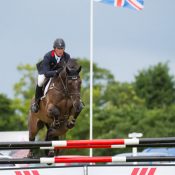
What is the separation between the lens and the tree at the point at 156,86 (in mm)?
76875

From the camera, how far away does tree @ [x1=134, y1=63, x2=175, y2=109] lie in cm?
7688

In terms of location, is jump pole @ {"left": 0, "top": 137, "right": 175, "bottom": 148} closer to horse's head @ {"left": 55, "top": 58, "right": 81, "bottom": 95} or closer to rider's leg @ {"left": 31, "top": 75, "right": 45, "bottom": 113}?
horse's head @ {"left": 55, "top": 58, "right": 81, "bottom": 95}

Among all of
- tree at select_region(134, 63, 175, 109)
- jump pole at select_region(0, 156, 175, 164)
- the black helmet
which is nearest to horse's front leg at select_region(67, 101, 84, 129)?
the black helmet

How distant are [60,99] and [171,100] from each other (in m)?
64.7

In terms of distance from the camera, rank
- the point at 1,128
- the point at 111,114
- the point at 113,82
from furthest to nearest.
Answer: the point at 113,82, the point at 1,128, the point at 111,114

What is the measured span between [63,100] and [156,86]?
65.6m

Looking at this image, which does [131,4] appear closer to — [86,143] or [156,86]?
[86,143]

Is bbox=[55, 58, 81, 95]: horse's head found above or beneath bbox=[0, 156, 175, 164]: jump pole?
above

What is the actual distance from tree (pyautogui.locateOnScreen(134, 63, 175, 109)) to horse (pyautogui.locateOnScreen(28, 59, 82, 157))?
203 ft

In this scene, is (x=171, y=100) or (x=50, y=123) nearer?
(x=50, y=123)

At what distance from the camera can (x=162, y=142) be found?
824 centimetres

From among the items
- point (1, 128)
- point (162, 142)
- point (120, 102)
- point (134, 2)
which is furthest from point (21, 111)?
point (162, 142)

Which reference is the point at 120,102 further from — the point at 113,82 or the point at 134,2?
the point at 134,2

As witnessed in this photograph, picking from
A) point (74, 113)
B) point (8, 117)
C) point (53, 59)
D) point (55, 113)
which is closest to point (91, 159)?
point (74, 113)
